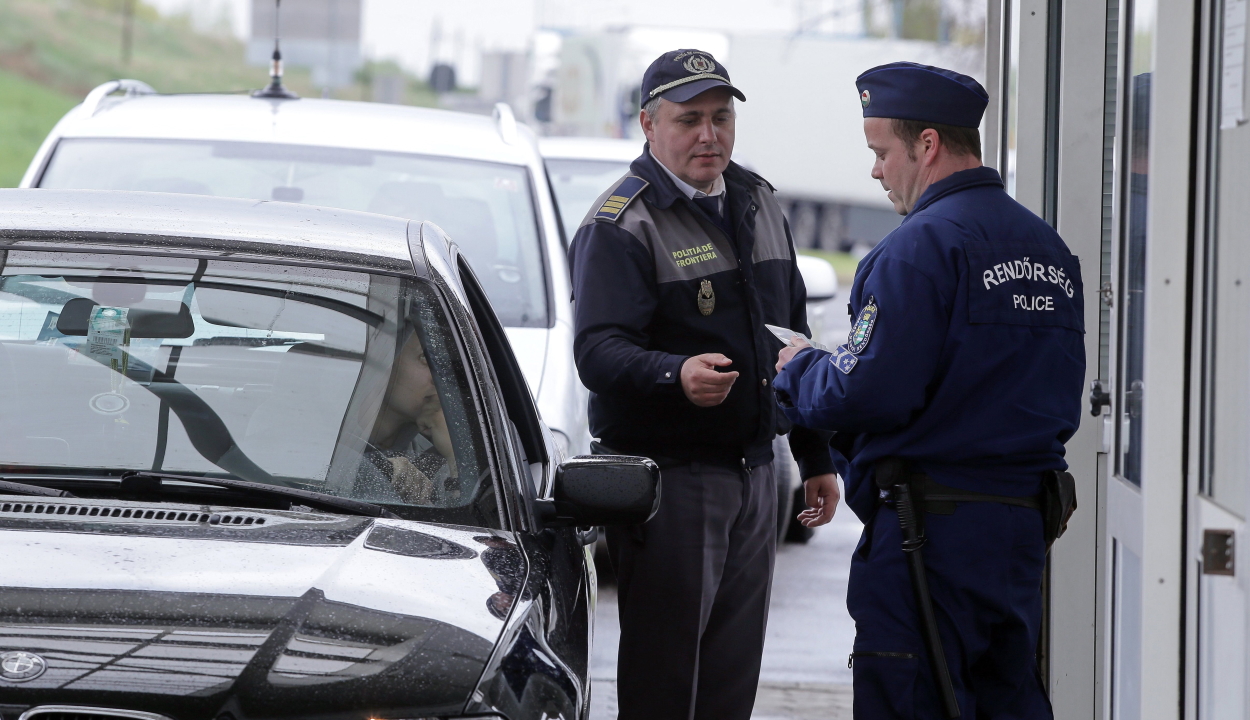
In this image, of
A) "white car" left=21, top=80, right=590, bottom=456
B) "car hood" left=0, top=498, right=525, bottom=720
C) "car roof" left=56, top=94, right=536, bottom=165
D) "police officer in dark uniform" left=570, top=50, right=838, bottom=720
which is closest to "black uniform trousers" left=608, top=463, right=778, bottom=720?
"police officer in dark uniform" left=570, top=50, right=838, bottom=720

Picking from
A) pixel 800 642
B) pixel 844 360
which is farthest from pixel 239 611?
pixel 800 642

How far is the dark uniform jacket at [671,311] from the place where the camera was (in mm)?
3822

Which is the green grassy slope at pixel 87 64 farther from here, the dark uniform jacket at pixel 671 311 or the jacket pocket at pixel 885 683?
the jacket pocket at pixel 885 683

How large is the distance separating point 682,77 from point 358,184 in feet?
6.88

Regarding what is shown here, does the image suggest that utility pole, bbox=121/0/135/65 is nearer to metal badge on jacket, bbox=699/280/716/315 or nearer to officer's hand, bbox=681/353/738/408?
metal badge on jacket, bbox=699/280/716/315

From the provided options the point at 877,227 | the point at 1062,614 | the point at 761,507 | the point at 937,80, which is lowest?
the point at 1062,614

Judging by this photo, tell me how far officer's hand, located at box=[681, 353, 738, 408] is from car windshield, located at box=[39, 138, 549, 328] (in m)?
1.86

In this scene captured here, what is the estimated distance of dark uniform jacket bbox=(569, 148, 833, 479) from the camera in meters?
3.82

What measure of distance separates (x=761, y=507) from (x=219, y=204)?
1585mm

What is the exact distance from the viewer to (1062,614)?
4160 mm

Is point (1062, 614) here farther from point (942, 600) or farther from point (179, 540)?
point (179, 540)

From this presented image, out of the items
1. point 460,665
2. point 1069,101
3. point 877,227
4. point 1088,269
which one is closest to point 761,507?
point 1088,269

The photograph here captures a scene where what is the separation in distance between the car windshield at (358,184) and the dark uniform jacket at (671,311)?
1.58 metres

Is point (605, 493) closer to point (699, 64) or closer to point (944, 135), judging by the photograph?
point (944, 135)
